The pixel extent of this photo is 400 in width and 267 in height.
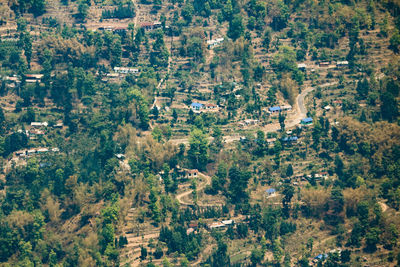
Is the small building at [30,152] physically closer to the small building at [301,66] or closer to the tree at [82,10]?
the tree at [82,10]

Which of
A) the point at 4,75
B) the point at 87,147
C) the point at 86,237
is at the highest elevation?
the point at 4,75

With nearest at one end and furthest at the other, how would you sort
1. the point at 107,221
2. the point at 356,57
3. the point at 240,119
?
the point at 107,221, the point at 240,119, the point at 356,57

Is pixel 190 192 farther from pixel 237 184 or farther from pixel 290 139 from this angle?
pixel 290 139

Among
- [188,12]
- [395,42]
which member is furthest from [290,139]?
[188,12]

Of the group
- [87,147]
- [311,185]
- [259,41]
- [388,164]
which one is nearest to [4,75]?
[87,147]

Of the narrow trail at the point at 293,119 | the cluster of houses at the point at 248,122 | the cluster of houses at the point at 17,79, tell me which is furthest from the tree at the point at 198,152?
the cluster of houses at the point at 17,79

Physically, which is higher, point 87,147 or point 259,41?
point 259,41

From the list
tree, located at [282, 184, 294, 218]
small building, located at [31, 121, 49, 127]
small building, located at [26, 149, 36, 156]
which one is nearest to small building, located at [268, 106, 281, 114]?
tree, located at [282, 184, 294, 218]

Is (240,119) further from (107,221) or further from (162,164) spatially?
(107,221)

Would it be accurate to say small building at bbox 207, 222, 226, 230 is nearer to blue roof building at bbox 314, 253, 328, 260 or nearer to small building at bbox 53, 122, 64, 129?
blue roof building at bbox 314, 253, 328, 260
